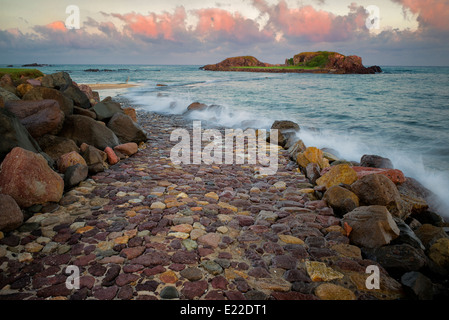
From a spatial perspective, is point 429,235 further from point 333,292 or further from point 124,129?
point 124,129

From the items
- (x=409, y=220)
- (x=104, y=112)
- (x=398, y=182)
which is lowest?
(x=409, y=220)

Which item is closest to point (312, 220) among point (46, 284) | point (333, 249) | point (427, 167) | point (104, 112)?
point (333, 249)

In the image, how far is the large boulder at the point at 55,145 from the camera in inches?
214

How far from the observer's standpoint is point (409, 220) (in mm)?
4094

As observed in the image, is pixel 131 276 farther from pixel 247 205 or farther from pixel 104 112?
pixel 104 112

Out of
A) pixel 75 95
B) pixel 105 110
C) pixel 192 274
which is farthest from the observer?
pixel 105 110

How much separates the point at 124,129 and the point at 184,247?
5512 mm

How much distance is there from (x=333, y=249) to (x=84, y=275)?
2.70m

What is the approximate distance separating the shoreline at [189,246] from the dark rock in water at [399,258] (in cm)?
3

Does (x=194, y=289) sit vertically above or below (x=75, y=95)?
below

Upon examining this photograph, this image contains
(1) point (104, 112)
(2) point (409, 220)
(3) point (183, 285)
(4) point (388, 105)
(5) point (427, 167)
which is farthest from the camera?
(4) point (388, 105)

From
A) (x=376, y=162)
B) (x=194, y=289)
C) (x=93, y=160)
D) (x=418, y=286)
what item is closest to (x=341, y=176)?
(x=418, y=286)

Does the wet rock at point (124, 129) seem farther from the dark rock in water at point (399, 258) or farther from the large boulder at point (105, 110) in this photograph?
the dark rock in water at point (399, 258)

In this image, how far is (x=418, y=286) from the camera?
92.7 inches
